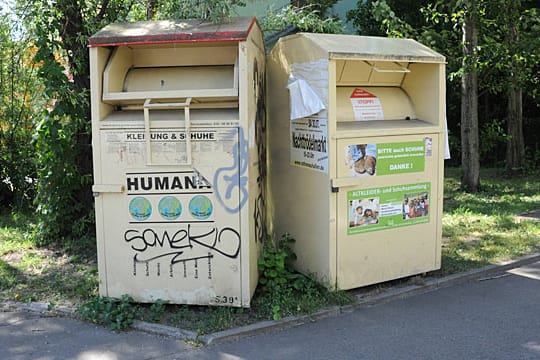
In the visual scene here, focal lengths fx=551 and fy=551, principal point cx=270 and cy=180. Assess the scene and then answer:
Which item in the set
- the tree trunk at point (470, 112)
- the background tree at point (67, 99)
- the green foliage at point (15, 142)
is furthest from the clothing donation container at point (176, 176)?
the tree trunk at point (470, 112)


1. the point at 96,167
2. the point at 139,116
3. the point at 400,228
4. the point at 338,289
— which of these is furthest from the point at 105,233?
the point at 400,228

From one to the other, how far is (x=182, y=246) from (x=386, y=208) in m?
1.75

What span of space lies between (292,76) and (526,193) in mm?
6882

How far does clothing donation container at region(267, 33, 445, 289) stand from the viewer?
441cm

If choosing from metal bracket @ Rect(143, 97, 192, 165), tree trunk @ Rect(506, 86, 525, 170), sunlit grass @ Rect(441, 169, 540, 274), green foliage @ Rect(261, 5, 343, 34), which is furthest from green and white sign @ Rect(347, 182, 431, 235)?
tree trunk @ Rect(506, 86, 525, 170)

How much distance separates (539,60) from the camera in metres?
9.80

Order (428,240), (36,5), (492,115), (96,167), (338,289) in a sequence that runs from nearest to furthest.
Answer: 1. (96,167)
2. (338,289)
3. (428,240)
4. (36,5)
5. (492,115)

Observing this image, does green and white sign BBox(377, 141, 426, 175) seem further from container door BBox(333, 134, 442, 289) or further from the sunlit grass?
the sunlit grass

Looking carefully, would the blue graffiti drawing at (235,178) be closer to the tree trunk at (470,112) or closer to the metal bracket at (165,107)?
the metal bracket at (165,107)

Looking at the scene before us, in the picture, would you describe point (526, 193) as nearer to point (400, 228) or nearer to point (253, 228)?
point (400, 228)

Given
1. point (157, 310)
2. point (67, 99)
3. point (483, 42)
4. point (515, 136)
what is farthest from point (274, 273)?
point (515, 136)

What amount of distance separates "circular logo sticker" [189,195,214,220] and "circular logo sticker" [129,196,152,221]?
0.33 metres

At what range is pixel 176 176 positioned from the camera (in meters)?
4.09

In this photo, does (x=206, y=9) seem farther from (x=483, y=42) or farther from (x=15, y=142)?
(x=483, y=42)
